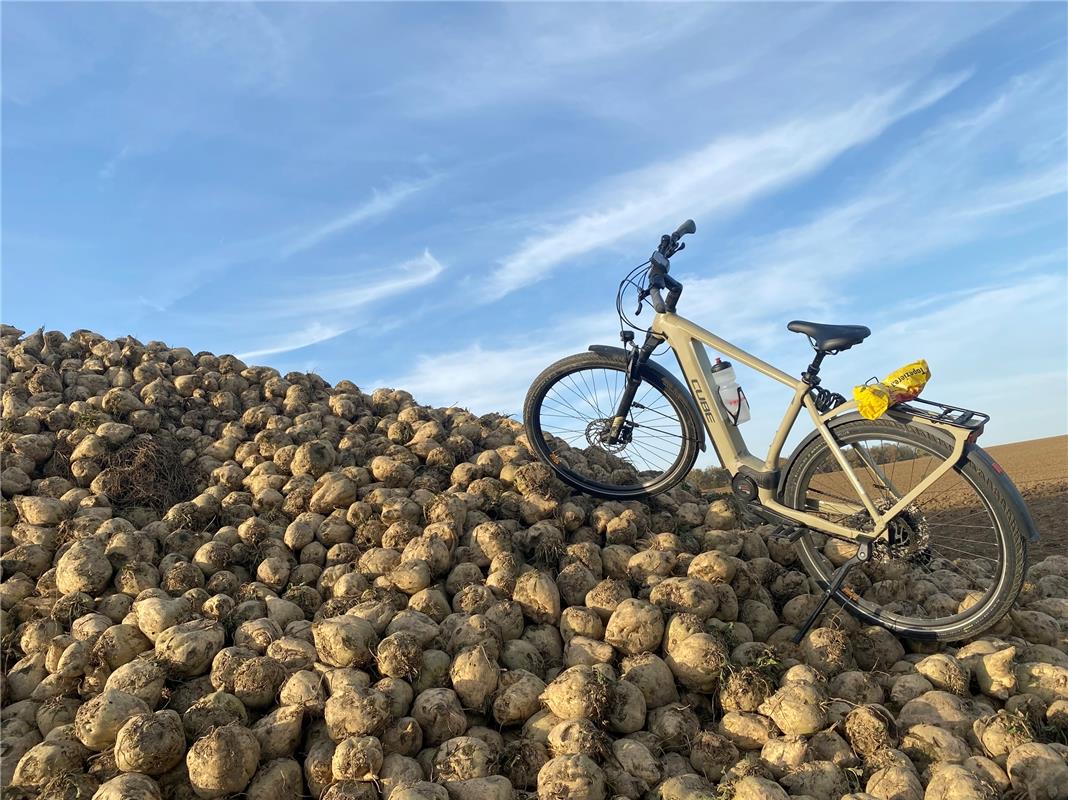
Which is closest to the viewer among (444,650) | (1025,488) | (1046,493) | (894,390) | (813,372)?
(444,650)

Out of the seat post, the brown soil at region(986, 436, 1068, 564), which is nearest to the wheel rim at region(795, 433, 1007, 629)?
the seat post

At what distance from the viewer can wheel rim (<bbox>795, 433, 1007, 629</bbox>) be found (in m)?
4.53

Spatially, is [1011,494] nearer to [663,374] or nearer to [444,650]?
[663,374]

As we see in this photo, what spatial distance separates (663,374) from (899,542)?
2027mm

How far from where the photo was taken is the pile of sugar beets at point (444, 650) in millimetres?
3469

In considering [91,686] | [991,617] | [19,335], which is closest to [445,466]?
[91,686]

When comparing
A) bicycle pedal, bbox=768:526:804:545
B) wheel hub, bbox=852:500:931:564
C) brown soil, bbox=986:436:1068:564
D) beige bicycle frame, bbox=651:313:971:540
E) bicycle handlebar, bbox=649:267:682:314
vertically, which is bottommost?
brown soil, bbox=986:436:1068:564

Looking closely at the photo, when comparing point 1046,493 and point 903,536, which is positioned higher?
point 903,536

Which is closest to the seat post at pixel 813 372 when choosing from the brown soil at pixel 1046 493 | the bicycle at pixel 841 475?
the bicycle at pixel 841 475

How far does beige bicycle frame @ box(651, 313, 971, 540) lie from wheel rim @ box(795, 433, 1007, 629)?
0.21 feet

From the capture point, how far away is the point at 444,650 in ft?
13.6

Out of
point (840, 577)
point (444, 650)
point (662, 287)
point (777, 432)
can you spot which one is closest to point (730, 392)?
point (777, 432)

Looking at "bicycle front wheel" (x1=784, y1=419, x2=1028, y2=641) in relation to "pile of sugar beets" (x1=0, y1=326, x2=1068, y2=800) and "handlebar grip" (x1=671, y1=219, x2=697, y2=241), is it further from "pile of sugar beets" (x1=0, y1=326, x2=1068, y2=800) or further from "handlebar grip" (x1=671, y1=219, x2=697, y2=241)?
"handlebar grip" (x1=671, y1=219, x2=697, y2=241)

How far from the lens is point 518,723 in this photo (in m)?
3.85
